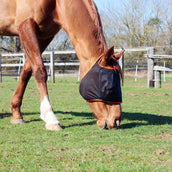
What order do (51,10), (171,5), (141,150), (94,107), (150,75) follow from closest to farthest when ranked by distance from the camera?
(141,150) → (94,107) → (51,10) → (150,75) → (171,5)

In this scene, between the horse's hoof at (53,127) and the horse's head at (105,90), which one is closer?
the horse's head at (105,90)

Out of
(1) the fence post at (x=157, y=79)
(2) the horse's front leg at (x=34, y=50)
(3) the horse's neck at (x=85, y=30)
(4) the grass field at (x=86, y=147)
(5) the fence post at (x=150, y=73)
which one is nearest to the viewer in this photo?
(4) the grass field at (x=86, y=147)

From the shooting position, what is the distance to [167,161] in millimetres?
2488

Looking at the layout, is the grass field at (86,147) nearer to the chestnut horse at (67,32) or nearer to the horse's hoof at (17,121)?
the horse's hoof at (17,121)

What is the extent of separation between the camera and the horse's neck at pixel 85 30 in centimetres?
381

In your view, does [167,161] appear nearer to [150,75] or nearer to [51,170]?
[51,170]

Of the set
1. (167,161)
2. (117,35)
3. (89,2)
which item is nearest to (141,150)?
(167,161)

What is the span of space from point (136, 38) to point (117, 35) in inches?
80.5

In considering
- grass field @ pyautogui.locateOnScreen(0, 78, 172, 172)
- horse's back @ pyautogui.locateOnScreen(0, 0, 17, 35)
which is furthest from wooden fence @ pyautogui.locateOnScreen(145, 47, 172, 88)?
horse's back @ pyautogui.locateOnScreen(0, 0, 17, 35)

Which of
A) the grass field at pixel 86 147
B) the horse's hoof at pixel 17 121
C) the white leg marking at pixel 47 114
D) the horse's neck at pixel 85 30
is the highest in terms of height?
the horse's neck at pixel 85 30

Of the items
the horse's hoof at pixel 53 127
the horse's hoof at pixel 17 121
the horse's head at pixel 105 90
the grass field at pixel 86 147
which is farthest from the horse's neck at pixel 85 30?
the horse's hoof at pixel 17 121

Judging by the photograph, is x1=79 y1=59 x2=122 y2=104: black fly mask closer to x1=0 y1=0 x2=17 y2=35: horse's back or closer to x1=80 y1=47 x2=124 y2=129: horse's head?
x1=80 y1=47 x2=124 y2=129: horse's head

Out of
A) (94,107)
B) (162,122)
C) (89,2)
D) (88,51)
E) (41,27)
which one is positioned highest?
(89,2)

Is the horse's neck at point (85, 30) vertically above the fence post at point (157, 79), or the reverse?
the horse's neck at point (85, 30)
